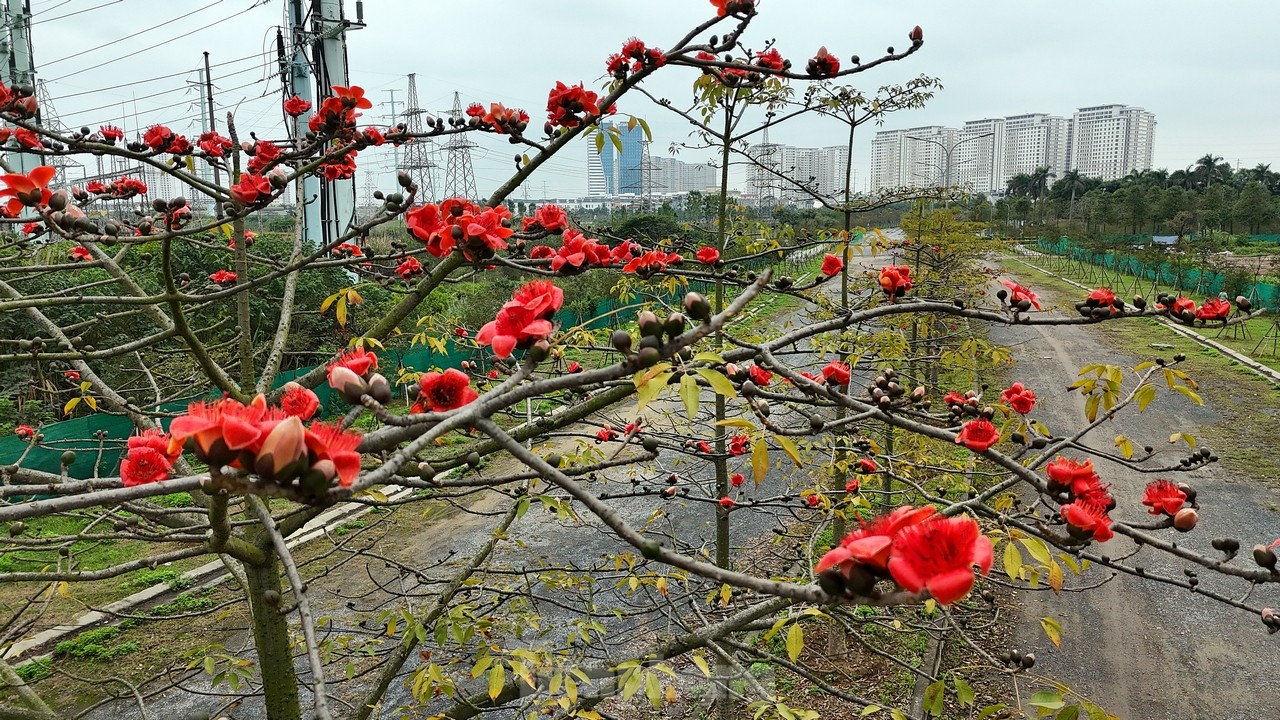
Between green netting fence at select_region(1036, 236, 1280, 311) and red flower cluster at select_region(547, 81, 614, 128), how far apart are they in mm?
16462

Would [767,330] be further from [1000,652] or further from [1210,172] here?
[1210,172]

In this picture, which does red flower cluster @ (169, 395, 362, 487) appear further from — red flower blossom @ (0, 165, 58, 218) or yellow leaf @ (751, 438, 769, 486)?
red flower blossom @ (0, 165, 58, 218)

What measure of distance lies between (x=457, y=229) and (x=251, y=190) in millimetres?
799

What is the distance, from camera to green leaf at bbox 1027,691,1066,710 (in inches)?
63.2

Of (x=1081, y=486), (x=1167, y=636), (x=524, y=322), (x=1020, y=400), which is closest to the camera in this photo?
(x=524, y=322)

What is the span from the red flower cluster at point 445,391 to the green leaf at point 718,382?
0.36m

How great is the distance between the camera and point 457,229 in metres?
1.50

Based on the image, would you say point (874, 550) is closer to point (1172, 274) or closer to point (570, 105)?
point (570, 105)

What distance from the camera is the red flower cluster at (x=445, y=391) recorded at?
41.9 inches

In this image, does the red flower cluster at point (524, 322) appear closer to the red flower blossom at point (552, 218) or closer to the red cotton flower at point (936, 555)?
the red cotton flower at point (936, 555)

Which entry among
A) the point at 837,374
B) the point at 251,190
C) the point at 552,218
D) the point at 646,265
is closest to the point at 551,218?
the point at 552,218

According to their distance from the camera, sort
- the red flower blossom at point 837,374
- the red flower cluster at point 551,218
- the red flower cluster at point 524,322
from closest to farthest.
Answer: the red flower cluster at point 524,322 < the red flower blossom at point 837,374 < the red flower cluster at point 551,218

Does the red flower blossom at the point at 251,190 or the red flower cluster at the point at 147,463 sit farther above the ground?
the red flower blossom at the point at 251,190

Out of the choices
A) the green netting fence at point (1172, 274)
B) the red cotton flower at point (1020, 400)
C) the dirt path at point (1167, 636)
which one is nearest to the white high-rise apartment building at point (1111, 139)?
the green netting fence at point (1172, 274)
